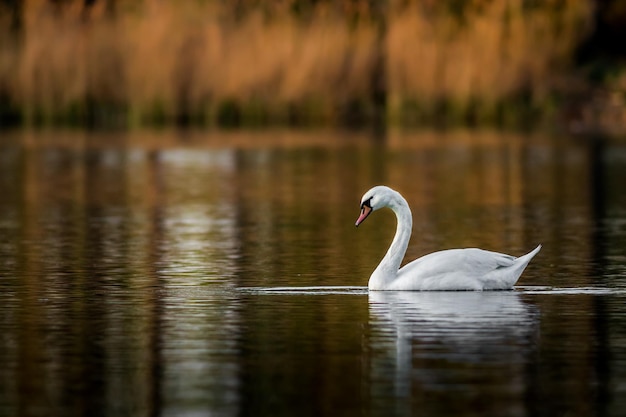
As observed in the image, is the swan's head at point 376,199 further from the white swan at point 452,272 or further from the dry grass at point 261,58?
the dry grass at point 261,58

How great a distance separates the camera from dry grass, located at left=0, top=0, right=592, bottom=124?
4003 centimetres

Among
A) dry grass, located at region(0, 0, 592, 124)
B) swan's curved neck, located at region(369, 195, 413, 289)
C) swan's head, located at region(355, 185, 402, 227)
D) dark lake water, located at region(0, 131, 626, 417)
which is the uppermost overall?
dry grass, located at region(0, 0, 592, 124)

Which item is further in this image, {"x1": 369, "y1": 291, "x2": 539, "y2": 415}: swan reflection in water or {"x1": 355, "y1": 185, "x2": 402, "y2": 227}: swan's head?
{"x1": 355, "y1": 185, "x2": 402, "y2": 227}: swan's head

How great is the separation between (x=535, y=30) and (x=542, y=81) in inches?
47.0

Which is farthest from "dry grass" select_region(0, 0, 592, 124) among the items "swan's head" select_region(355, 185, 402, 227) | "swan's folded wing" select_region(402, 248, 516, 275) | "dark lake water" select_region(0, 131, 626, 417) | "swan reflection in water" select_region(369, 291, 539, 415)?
"swan reflection in water" select_region(369, 291, 539, 415)

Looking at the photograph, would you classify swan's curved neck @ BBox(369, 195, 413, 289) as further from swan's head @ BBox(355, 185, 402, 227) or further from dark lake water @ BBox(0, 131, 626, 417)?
swan's head @ BBox(355, 185, 402, 227)

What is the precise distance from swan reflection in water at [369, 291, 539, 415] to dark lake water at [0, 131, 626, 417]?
21 millimetres

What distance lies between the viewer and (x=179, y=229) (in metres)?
19.8

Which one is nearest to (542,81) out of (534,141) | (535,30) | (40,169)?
(535,30)

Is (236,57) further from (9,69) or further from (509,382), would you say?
(509,382)

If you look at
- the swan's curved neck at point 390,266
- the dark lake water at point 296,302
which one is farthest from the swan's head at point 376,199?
the dark lake water at point 296,302

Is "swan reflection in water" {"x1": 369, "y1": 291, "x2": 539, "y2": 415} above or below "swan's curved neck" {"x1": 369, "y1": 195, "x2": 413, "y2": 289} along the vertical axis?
below

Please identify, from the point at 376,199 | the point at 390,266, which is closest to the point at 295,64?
the point at 376,199

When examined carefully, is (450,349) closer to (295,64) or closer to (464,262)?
(464,262)
